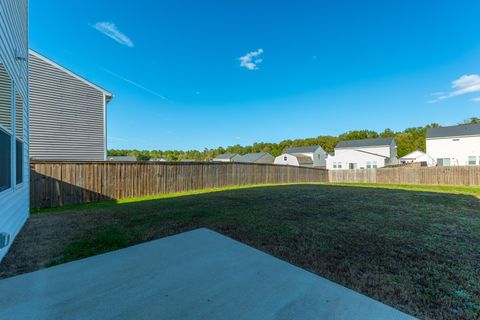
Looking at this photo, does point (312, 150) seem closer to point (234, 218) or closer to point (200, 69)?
point (200, 69)

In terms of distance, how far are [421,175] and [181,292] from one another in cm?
1865

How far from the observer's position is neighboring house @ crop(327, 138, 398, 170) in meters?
24.6

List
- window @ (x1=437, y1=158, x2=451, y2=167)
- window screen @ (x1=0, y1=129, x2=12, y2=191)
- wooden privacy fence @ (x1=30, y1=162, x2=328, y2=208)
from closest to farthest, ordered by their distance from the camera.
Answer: window screen @ (x1=0, y1=129, x2=12, y2=191) → wooden privacy fence @ (x1=30, y1=162, x2=328, y2=208) → window @ (x1=437, y1=158, x2=451, y2=167)

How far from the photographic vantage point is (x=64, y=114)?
9328mm

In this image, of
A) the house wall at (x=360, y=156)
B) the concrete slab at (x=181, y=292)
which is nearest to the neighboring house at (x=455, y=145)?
the house wall at (x=360, y=156)

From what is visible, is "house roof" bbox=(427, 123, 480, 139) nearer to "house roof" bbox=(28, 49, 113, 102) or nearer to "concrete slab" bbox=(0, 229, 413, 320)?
"concrete slab" bbox=(0, 229, 413, 320)

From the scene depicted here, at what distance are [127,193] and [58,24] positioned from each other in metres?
Answer: 7.01

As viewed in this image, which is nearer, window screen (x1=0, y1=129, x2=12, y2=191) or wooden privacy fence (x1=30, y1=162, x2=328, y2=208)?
window screen (x1=0, y1=129, x2=12, y2=191)

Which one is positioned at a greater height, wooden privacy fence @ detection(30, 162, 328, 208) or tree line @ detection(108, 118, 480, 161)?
tree line @ detection(108, 118, 480, 161)

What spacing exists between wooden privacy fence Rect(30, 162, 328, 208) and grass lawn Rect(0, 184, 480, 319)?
2.08m

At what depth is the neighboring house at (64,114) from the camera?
8656mm

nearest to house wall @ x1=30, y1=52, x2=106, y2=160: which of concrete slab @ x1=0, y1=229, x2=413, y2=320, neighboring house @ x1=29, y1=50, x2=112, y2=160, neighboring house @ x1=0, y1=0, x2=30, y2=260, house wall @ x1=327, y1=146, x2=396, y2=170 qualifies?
neighboring house @ x1=29, y1=50, x2=112, y2=160

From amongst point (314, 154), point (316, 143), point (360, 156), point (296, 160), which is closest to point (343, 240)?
point (360, 156)

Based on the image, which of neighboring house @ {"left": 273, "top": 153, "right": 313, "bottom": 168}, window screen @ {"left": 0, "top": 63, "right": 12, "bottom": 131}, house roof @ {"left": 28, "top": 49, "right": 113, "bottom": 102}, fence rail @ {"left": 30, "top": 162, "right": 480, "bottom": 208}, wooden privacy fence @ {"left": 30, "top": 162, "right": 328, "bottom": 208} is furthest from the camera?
neighboring house @ {"left": 273, "top": 153, "right": 313, "bottom": 168}
